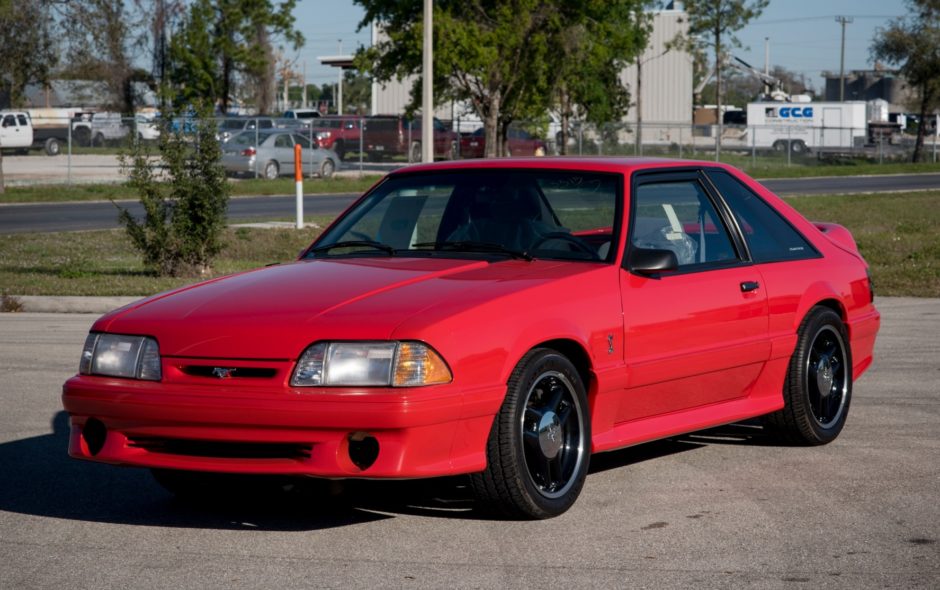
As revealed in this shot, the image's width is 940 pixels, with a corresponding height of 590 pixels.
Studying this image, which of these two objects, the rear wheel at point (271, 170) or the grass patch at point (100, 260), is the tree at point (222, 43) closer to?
the rear wheel at point (271, 170)

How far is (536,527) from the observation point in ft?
17.5

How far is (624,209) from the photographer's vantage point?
6137 mm

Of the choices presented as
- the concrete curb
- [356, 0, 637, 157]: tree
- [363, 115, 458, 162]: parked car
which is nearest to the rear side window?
the concrete curb

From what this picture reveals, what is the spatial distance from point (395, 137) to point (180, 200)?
38.0m

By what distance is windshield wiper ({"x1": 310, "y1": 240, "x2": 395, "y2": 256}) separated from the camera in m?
6.17

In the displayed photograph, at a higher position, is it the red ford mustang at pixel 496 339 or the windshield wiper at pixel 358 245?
the windshield wiper at pixel 358 245

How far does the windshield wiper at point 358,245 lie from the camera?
6172 mm

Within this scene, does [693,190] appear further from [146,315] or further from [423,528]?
[146,315]

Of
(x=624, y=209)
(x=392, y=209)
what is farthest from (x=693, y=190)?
(x=392, y=209)

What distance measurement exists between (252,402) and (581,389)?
138 centimetres

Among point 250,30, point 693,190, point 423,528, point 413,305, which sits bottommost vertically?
point 423,528

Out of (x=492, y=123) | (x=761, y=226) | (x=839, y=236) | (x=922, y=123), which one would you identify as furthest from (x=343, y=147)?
(x=761, y=226)

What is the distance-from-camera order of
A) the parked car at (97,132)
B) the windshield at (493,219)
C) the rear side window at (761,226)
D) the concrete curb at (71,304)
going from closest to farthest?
1. the windshield at (493,219)
2. the rear side window at (761,226)
3. the concrete curb at (71,304)
4. the parked car at (97,132)

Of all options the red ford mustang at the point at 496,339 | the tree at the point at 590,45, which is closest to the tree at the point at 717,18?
the tree at the point at 590,45
